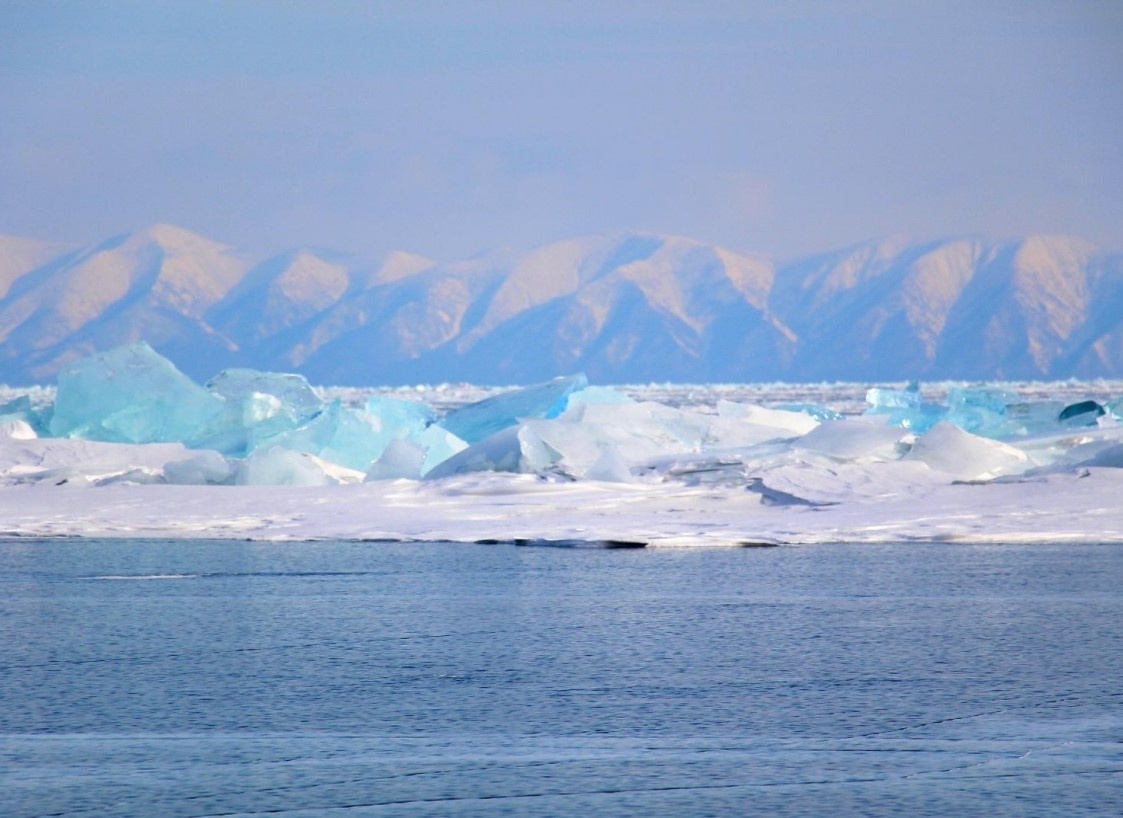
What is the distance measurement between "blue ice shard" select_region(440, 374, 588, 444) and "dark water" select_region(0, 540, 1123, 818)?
28.8 ft

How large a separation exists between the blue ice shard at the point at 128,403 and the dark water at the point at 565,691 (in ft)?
32.4

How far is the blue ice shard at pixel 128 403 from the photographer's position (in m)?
17.0

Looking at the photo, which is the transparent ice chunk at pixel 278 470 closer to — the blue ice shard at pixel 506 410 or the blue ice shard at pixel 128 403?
the blue ice shard at pixel 506 410

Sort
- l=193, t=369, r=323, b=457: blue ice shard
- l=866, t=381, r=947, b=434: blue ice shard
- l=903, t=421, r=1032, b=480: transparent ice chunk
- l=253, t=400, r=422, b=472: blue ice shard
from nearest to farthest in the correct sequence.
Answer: l=903, t=421, r=1032, b=480: transparent ice chunk
l=253, t=400, r=422, b=472: blue ice shard
l=193, t=369, r=323, b=457: blue ice shard
l=866, t=381, r=947, b=434: blue ice shard

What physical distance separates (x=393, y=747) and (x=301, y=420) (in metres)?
13.2

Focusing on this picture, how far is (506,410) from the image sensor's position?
16.5 meters

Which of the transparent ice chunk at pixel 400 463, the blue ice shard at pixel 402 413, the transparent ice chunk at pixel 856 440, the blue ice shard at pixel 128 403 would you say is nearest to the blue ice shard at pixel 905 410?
the transparent ice chunk at pixel 856 440

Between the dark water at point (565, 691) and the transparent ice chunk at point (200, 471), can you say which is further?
the transparent ice chunk at point (200, 471)

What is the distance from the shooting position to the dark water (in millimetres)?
3188

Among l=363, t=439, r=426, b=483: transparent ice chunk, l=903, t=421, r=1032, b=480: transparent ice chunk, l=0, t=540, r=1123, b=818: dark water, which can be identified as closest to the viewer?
l=0, t=540, r=1123, b=818: dark water

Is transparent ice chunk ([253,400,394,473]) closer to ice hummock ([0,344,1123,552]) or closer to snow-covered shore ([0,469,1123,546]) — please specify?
ice hummock ([0,344,1123,552])

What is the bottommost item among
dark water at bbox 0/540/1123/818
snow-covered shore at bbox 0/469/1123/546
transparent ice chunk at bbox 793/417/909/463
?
dark water at bbox 0/540/1123/818

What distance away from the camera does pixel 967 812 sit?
2992 mm

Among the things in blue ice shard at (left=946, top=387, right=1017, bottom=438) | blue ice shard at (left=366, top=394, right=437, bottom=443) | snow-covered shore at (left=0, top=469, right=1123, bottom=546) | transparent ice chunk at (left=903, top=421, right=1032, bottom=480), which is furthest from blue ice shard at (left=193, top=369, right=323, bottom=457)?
blue ice shard at (left=946, top=387, right=1017, bottom=438)
